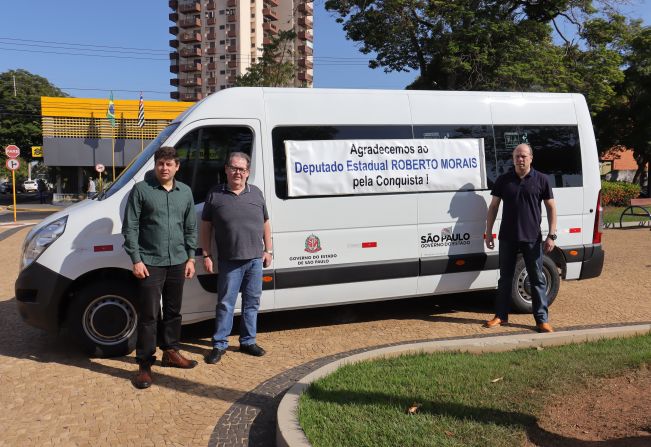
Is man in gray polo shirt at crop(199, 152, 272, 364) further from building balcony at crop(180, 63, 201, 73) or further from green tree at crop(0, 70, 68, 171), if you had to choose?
building balcony at crop(180, 63, 201, 73)

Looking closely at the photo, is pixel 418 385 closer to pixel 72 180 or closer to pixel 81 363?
pixel 81 363

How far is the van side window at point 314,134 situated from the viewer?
5.45 m

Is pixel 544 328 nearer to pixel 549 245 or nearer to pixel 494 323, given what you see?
pixel 494 323

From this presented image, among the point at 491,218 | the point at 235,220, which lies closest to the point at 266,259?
the point at 235,220

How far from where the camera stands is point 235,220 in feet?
15.8

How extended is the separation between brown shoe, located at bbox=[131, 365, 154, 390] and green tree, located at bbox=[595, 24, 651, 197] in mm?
A: 31969

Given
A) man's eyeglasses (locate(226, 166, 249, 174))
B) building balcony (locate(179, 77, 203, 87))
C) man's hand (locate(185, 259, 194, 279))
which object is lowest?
man's hand (locate(185, 259, 194, 279))

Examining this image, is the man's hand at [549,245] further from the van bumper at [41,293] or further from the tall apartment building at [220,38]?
the tall apartment building at [220,38]

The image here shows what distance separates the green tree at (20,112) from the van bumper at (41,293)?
54.7m

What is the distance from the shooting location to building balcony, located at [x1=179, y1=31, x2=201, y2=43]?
82.0 meters

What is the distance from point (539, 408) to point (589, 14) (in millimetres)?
21628

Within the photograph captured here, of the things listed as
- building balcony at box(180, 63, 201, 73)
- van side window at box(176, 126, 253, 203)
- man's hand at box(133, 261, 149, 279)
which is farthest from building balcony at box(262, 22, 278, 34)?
man's hand at box(133, 261, 149, 279)

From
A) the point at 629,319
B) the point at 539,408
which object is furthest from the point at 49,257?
the point at 629,319

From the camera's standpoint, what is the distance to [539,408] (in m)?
3.55
